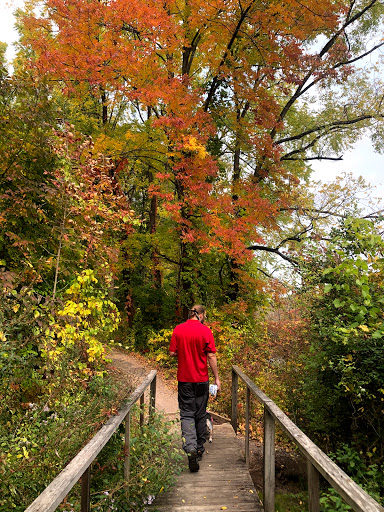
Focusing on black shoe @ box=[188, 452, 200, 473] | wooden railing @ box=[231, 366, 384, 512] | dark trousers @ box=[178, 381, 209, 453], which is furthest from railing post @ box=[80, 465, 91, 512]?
dark trousers @ box=[178, 381, 209, 453]

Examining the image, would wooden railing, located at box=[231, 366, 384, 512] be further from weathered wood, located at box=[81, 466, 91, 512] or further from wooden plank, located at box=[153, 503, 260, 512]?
weathered wood, located at box=[81, 466, 91, 512]

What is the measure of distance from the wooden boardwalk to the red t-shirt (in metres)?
1.01

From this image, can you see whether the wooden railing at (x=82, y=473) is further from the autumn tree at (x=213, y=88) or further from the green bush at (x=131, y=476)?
the autumn tree at (x=213, y=88)

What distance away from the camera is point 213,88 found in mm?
11258

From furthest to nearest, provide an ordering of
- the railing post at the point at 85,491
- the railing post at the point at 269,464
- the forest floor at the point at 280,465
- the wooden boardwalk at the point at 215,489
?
the forest floor at the point at 280,465, the wooden boardwalk at the point at 215,489, the railing post at the point at 269,464, the railing post at the point at 85,491

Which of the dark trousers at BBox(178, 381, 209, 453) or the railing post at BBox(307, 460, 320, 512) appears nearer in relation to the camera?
the railing post at BBox(307, 460, 320, 512)

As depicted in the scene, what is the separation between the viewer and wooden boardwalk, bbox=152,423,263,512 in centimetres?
360

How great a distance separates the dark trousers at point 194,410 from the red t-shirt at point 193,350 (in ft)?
0.35

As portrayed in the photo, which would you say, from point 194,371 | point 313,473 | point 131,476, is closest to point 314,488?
point 313,473

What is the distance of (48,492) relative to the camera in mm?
1707

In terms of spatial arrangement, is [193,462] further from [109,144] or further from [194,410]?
[109,144]

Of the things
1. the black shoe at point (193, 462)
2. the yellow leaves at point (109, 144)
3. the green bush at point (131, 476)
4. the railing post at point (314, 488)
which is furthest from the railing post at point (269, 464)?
the yellow leaves at point (109, 144)

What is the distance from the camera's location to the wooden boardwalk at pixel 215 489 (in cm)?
360

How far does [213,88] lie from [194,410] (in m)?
9.42
